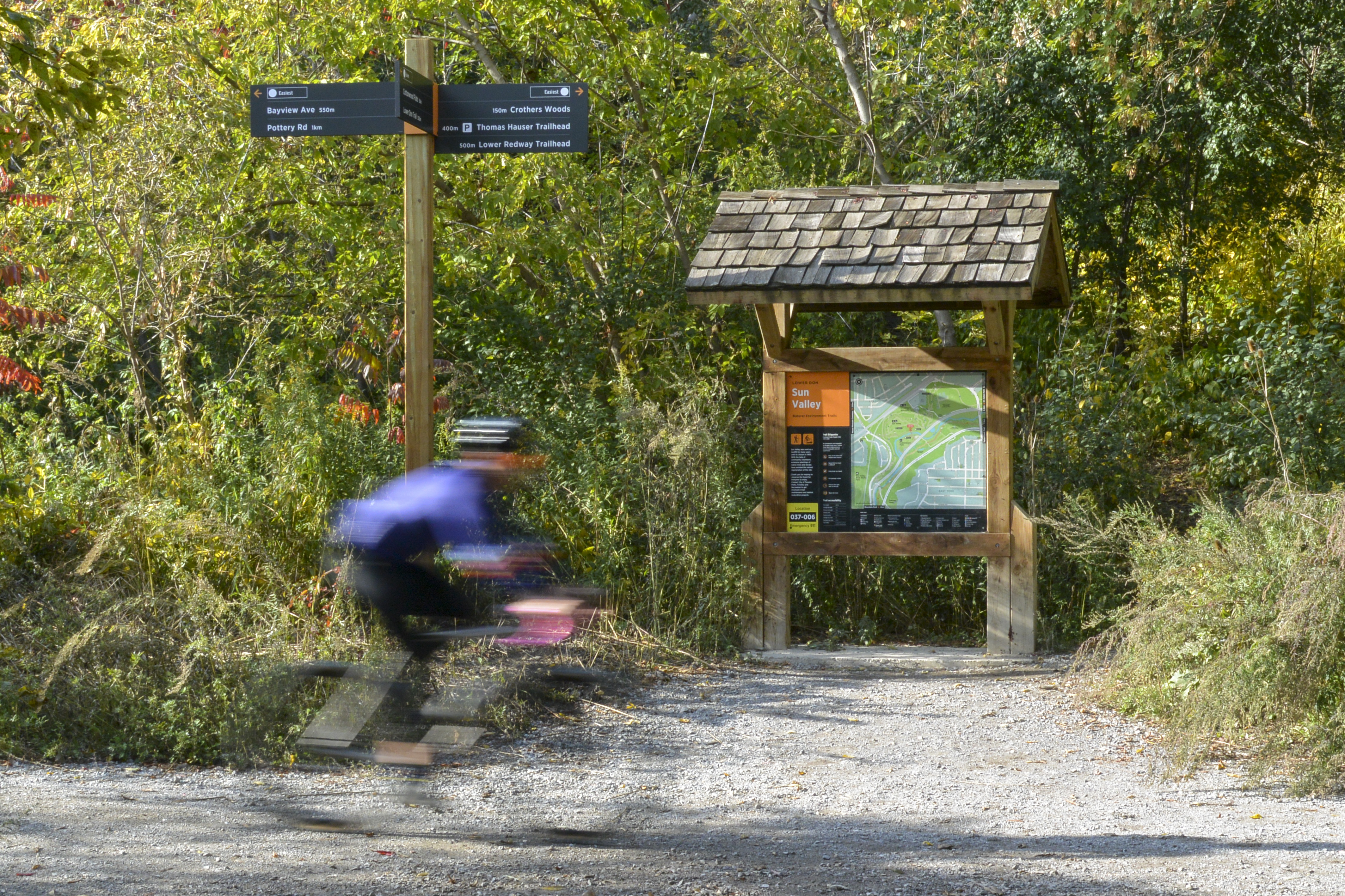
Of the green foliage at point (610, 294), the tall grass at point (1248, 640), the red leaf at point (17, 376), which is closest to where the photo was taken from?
the tall grass at point (1248, 640)

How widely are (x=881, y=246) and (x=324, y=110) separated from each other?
11.5 ft

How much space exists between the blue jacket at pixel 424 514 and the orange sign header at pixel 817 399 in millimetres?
4129

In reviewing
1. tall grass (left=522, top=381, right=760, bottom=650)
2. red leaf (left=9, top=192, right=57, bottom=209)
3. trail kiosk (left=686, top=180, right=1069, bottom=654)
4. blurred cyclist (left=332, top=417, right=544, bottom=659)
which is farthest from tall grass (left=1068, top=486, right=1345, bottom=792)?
red leaf (left=9, top=192, right=57, bottom=209)

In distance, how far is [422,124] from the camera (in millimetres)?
6973

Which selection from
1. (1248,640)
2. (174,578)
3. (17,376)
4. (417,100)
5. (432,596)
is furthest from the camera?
(17,376)

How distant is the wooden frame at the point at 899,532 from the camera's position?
26.8ft

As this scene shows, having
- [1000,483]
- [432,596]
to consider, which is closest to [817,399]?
[1000,483]

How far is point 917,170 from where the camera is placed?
38.7 feet

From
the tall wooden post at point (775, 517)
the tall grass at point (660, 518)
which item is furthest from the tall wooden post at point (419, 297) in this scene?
the tall wooden post at point (775, 517)

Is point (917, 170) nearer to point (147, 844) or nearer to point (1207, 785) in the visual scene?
point (1207, 785)

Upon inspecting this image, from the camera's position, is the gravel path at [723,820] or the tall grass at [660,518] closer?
the gravel path at [723,820]

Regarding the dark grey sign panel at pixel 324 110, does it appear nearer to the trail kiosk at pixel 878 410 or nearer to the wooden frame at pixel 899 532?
the trail kiosk at pixel 878 410

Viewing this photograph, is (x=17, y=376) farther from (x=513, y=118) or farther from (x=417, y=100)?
(x=513, y=118)

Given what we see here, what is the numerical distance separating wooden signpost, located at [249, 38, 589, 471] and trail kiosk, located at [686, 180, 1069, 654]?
5.00ft
